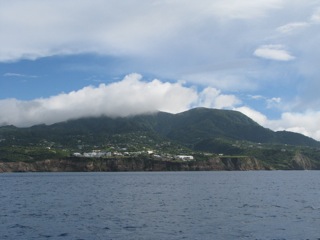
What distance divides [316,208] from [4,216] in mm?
63699

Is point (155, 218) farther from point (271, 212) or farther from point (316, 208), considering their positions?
point (316, 208)

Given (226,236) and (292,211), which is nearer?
(226,236)

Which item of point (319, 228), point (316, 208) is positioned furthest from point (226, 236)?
point (316, 208)

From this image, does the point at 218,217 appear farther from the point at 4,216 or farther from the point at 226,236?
the point at 4,216

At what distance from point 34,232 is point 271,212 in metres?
45.6

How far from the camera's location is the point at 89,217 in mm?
75812

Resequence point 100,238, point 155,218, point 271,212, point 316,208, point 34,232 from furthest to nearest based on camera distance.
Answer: point 316,208 < point 271,212 < point 155,218 < point 34,232 < point 100,238

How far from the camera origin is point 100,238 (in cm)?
5581

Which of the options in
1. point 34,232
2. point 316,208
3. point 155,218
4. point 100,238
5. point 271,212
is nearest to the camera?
point 100,238

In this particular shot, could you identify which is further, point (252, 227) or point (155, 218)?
point (155, 218)

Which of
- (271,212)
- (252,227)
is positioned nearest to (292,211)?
(271,212)

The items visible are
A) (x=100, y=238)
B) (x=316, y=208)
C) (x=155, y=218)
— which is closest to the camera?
(x=100, y=238)

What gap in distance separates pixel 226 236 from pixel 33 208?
50.0 meters

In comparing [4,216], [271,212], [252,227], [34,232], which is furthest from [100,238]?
[271,212]
